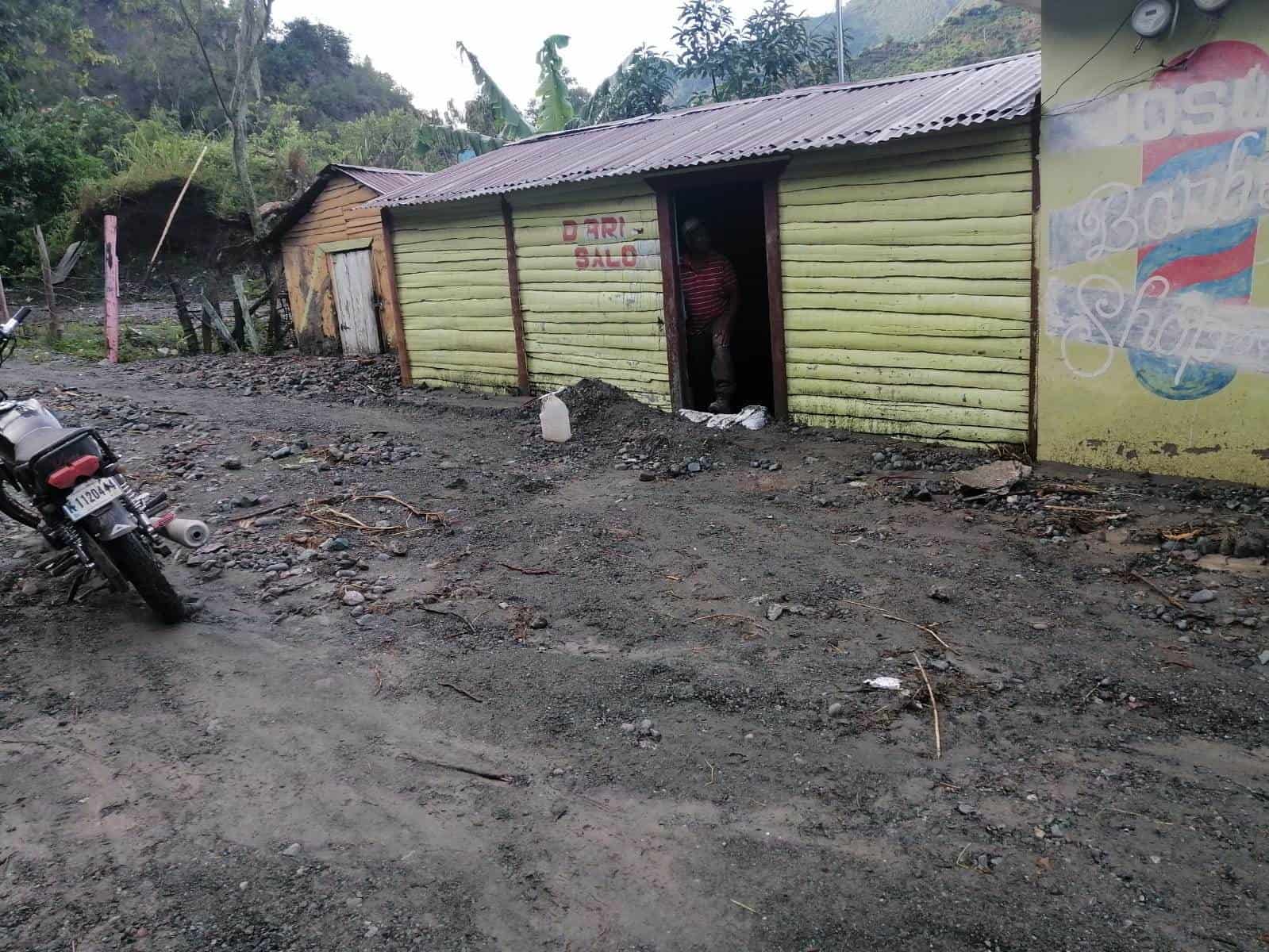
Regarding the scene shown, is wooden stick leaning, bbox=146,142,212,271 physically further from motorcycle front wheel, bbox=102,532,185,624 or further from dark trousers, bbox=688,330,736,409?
motorcycle front wheel, bbox=102,532,185,624

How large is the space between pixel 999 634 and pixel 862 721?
1074 mm

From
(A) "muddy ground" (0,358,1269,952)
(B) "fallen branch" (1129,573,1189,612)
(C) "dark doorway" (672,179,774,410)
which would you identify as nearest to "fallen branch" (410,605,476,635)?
(A) "muddy ground" (0,358,1269,952)

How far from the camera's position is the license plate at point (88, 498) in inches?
156

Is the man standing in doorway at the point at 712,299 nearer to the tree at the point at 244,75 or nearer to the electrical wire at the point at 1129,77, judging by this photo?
the electrical wire at the point at 1129,77

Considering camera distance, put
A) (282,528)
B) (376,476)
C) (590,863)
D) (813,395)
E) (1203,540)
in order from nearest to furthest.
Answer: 1. (590,863)
2. (1203,540)
3. (282,528)
4. (376,476)
5. (813,395)

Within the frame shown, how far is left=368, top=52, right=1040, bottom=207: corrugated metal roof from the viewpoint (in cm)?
676

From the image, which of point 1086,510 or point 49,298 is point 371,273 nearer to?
point 49,298

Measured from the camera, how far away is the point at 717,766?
10.2 feet

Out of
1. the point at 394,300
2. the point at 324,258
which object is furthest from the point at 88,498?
the point at 324,258

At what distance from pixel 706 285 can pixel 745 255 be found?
2.27 m

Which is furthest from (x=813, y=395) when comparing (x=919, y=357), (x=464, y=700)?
(x=464, y=700)

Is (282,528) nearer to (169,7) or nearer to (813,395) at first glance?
(813,395)

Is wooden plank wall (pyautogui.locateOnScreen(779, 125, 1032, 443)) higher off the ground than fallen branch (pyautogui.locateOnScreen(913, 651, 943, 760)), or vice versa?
wooden plank wall (pyautogui.locateOnScreen(779, 125, 1032, 443))

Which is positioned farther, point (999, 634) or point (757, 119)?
point (757, 119)
